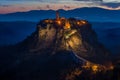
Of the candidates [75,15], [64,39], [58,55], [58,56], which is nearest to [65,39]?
[64,39]

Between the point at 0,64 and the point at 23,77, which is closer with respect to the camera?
the point at 23,77

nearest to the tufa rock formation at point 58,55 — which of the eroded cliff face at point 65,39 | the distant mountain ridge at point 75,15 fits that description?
the eroded cliff face at point 65,39

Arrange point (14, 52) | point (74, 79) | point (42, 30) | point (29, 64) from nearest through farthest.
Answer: point (74, 79)
point (29, 64)
point (42, 30)
point (14, 52)

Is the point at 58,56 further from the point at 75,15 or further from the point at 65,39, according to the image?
the point at 75,15

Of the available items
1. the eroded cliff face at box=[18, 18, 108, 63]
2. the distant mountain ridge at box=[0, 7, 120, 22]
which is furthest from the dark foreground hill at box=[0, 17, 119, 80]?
the distant mountain ridge at box=[0, 7, 120, 22]

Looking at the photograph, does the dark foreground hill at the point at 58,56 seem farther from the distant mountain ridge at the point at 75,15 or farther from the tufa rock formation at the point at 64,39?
the distant mountain ridge at the point at 75,15

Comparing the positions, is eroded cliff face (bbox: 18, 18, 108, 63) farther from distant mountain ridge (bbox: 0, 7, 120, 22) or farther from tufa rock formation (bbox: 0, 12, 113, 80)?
distant mountain ridge (bbox: 0, 7, 120, 22)

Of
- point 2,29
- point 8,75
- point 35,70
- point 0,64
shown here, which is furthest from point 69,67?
point 2,29

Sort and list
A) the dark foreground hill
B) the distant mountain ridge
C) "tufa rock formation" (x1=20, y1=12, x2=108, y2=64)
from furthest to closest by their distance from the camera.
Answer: the distant mountain ridge < "tufa rock formation" (x1=20, y1=12, x2=108, y2=64) < the dark foreground hill

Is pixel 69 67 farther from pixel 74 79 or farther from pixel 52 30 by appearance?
pixel 52 30
